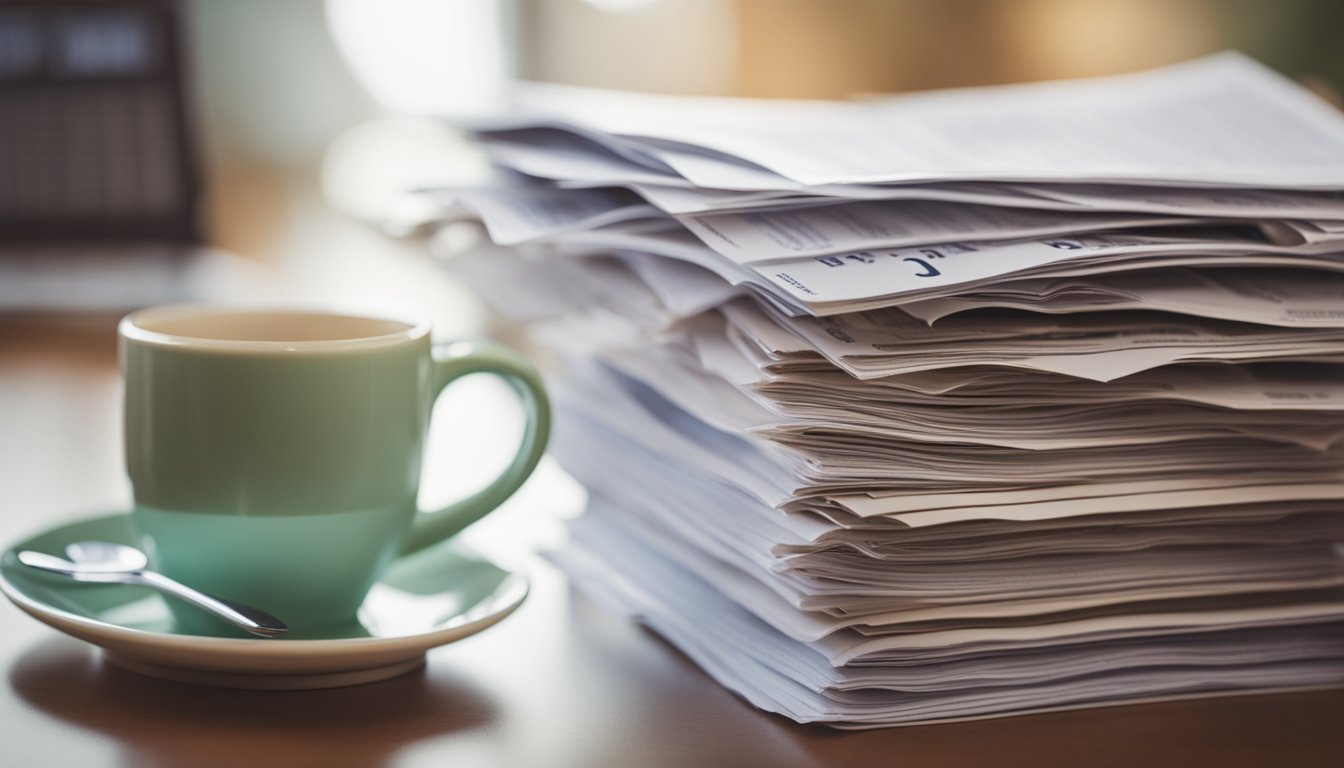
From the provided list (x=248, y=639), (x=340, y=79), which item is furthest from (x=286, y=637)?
(x=340, y=79)

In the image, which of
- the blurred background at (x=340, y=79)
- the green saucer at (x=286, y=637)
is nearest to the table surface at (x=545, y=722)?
the green saucer at (x=286, y=637)

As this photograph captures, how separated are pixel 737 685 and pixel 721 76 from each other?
261 cm

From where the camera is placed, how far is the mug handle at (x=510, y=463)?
1.66 ft

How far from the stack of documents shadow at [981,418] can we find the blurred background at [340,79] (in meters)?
0.23

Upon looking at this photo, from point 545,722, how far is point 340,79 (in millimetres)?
3254

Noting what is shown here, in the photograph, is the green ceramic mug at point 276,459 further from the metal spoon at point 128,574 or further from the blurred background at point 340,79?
the blurred background at point 340,79

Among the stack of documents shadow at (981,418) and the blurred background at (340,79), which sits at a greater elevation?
the blurred background at (340,79)

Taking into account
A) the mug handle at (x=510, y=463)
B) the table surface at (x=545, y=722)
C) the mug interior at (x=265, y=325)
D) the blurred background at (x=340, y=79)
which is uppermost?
the blurred background at (x=340, y=79)

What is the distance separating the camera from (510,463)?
0.52 m

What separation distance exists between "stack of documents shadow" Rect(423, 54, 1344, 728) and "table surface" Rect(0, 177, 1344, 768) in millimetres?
13

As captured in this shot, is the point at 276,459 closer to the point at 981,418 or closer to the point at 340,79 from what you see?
the point at 981,418

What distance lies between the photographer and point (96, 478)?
72 cm

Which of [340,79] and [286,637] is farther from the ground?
[340,79]

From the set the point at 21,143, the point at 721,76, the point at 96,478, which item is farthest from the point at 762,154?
the point at 721,76
